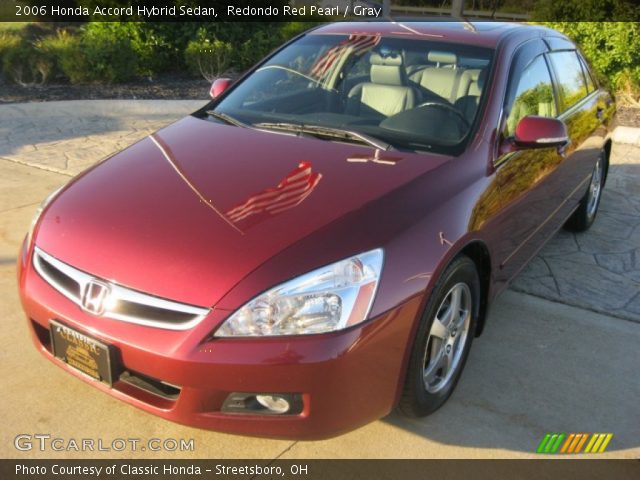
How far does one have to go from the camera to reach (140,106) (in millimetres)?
8477

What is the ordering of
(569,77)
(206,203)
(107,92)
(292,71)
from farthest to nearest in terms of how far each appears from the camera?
(107,92) → (569,77) → (292,71) → (206,203)

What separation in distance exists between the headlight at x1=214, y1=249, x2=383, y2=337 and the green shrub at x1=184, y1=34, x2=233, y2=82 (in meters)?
8.57

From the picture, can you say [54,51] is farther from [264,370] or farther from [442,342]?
[264,370]

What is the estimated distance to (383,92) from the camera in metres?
→ 3.54

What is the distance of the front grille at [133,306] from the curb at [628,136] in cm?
726

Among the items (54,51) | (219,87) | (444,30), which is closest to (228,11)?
(54,51)

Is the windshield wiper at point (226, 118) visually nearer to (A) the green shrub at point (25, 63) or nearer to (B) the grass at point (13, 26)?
(A) the green shrub at point (25, 63)

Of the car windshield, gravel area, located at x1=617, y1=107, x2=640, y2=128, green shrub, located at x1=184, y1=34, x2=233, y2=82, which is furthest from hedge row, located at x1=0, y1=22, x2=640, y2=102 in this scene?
the car windshield

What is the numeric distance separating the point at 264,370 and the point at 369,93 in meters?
1.96

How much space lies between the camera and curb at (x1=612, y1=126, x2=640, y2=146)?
8008 millimetres

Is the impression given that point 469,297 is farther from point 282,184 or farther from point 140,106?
point 140,106

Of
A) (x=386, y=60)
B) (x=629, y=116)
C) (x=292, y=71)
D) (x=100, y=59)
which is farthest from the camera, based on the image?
(x=100, y=59)

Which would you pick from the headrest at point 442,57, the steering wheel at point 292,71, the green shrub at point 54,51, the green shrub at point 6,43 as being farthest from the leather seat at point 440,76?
the green shrub at point 6,43

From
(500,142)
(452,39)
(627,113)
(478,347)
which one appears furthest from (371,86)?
(627,113)
